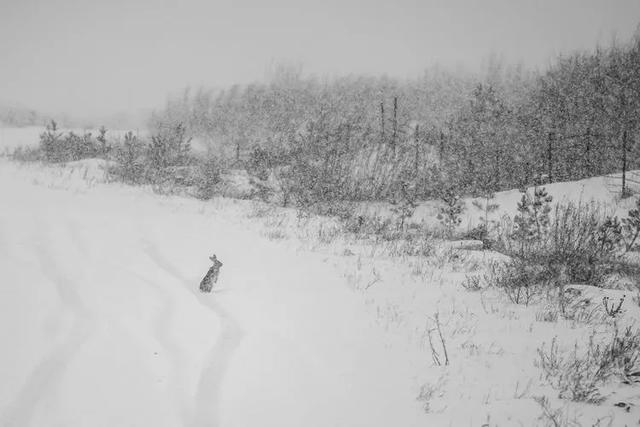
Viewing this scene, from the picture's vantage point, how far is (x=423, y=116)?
5153cm

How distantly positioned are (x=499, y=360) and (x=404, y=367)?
728 millimetres

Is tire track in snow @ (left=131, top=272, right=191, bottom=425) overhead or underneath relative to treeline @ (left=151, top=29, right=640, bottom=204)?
underneath

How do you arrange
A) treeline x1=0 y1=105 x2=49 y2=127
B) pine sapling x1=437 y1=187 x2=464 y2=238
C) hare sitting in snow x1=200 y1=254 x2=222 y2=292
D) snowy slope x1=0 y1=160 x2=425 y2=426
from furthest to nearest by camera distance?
treeline x1=0 y1=105 x2=49 y2=127, pine sapling x1=437 y1=187 x2=464 y2=238, hare sitting in snow x1=200 y1=254 x2=222 y2=292, snowy slope x1=0 y1=160 x2=425 y2=426

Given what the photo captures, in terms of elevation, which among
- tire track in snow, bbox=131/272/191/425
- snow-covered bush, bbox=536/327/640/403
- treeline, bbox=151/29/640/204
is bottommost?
snow-covered bush, bbox=536/327/640/403

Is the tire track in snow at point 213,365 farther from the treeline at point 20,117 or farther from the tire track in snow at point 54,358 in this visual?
the treeline at point 20,117

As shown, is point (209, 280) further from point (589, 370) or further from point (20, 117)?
point (20, 117)

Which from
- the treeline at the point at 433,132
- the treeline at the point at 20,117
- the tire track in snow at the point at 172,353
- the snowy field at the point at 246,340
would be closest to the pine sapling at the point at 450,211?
the treeline at the point at 433,132

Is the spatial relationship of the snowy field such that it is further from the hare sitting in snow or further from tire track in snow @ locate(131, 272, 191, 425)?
the hare sitting in snow

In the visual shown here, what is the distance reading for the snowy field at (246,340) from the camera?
72.9 inches

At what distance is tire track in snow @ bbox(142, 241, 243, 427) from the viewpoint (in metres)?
1.81

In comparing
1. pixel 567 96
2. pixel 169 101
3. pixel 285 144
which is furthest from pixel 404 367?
pixel 169 101

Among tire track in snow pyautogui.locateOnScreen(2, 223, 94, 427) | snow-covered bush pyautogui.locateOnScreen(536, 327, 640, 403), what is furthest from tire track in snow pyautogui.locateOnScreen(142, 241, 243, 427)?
snow-covered bush pyautogui.locateOnScreen(536, 327, 640, 403)

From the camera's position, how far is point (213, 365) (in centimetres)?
221

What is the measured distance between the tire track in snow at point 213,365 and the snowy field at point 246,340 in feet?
0.03
